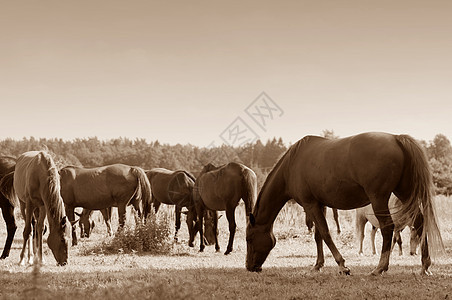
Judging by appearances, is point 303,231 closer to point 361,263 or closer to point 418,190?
point 361,263

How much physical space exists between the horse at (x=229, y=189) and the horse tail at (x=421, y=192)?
5040 mm

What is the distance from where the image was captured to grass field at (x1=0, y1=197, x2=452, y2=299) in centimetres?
598

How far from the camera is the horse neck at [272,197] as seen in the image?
348 inches

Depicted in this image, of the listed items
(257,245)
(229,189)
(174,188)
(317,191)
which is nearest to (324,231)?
(317,191)

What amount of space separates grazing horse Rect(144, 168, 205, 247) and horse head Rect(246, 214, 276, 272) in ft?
19.5

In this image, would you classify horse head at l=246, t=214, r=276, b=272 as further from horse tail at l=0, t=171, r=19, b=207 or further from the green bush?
horse tail at l=0, t=171, r=19, b=207

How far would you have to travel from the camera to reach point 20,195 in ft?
33.4

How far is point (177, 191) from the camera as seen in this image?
17.0 m

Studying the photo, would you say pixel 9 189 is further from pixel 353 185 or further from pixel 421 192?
pixel 421 192

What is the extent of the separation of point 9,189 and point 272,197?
6735 millimetres

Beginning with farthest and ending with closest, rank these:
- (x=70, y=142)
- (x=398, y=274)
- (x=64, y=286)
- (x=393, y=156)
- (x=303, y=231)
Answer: (x=70, y=142) < (x=303, y=231) < (x=398, y=274) < (x=393, y=156) < (x=64, y=286)

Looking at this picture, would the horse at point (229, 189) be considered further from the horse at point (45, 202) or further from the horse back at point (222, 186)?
the horse at point (45, 202)

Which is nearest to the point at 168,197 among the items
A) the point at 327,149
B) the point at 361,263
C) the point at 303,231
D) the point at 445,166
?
the point at 303,231

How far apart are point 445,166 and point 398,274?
5459 cm
